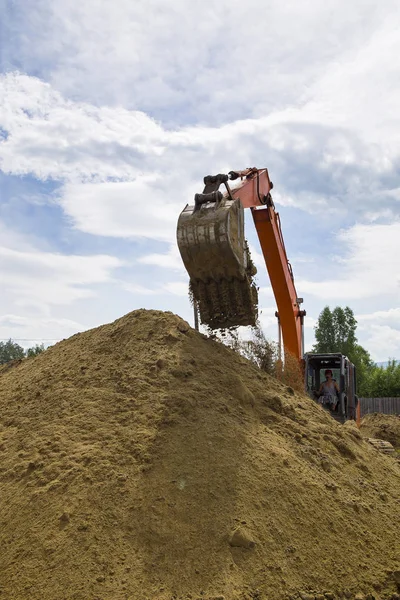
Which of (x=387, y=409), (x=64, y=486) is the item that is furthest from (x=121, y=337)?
(x=387, y=409)

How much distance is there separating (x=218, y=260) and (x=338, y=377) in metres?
6.11

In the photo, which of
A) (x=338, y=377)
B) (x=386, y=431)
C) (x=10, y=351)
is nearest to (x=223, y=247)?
(x=338, y=377)

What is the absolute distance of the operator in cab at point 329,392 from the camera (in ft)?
33.2

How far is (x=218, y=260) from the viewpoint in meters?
6.20

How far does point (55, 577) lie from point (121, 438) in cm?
137

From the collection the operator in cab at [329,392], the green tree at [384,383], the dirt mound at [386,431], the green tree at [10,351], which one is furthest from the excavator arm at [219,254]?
the green tree at [10,351]

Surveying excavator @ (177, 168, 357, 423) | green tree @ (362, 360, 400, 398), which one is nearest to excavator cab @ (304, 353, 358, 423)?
excavator @ (177, 168, 357, 423)

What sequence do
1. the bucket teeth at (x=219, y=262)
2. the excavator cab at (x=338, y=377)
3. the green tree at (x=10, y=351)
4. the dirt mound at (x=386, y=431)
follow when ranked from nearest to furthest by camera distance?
the bucket teeth at (x=219, y=262)
the excavator cab at (x=338, y=377)
the dirt mound at (x=386, y=431)
the green tree at (x=10, y=351)

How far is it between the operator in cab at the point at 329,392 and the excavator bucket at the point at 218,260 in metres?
4.15

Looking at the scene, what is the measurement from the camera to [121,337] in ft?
21.6

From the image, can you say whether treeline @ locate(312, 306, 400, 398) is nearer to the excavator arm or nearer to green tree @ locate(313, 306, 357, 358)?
green tree @ locate(313, 306, 357, 358)

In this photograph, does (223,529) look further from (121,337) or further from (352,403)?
(352,403)

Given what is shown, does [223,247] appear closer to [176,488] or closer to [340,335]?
[176,488]

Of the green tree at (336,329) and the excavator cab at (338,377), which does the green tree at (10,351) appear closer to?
the green tree at (336,329)
